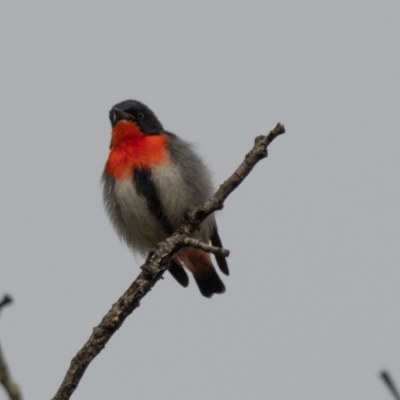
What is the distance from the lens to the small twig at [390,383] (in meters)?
1.47

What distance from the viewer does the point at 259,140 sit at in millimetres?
4375

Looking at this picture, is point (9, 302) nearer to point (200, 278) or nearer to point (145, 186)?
point (145, 186)

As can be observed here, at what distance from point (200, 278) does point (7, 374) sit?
688 centimetres

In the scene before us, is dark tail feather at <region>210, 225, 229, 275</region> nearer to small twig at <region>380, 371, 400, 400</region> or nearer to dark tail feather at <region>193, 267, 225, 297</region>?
dark tail feather at <region>193, 267, 225, 297</region>

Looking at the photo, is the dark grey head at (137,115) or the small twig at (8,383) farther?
the dark grey head at (137,115)

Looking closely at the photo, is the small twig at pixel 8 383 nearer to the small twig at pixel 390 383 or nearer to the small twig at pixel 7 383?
the small twig at pixel 7 383

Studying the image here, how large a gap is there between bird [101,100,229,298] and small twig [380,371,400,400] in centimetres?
544

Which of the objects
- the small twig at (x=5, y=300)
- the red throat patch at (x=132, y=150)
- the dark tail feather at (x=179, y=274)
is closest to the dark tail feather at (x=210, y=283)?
the dark tail feather at (x=179, y=274)

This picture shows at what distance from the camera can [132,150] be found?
7.37m

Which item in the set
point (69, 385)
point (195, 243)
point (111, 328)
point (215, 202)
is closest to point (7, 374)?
point (69, 385)

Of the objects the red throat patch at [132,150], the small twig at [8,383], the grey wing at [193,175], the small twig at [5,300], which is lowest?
the small twig at [8,383]

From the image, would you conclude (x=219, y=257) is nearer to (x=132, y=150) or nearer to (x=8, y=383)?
(x=132, y=150)

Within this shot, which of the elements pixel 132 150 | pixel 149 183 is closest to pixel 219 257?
pixel 149 183

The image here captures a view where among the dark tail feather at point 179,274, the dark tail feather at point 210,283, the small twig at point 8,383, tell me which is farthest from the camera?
the dark tail feather at point 210,283
